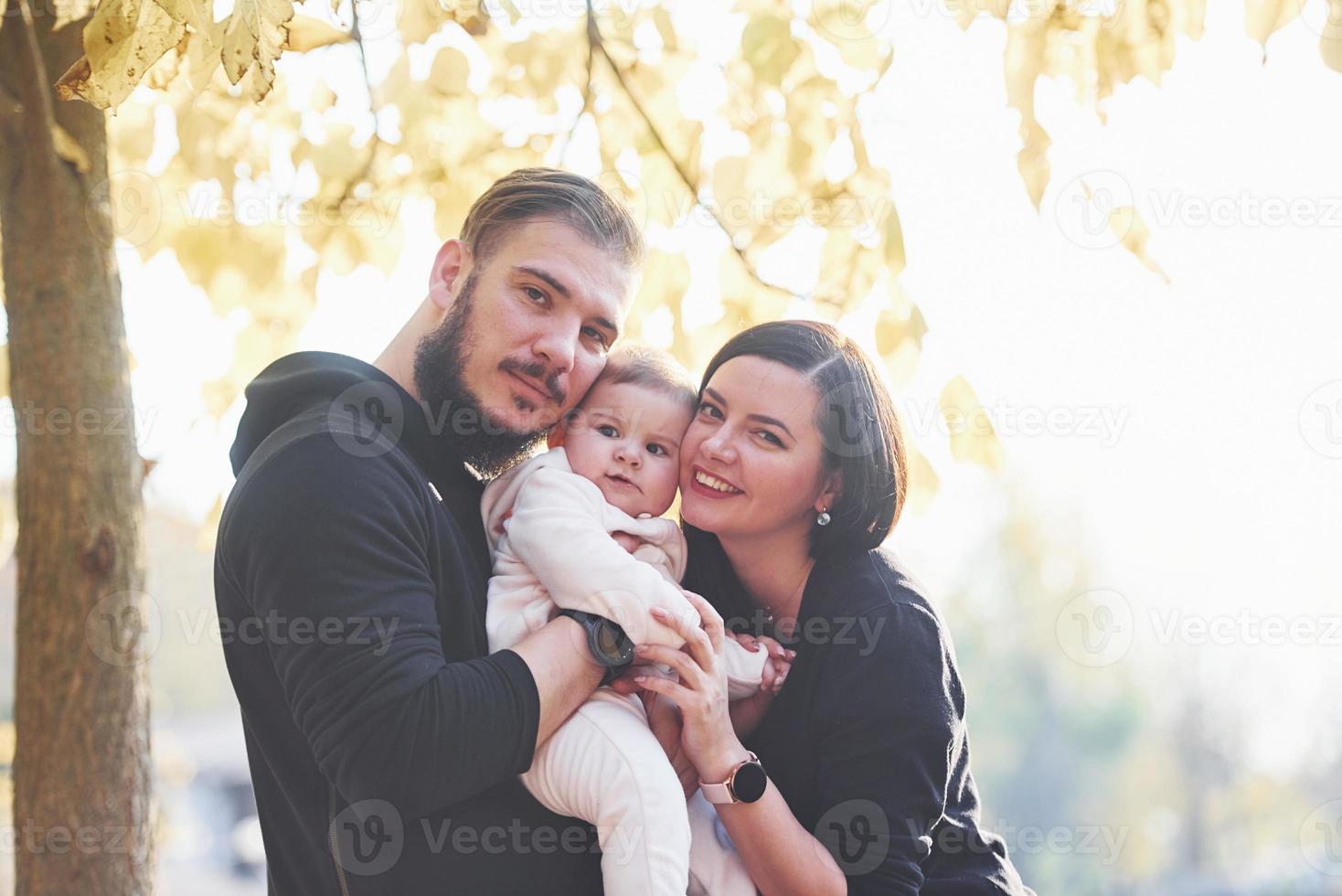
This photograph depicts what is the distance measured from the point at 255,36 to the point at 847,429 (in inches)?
53.2

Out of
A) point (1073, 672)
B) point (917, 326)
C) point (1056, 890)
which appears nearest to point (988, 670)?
point (1073, 672)

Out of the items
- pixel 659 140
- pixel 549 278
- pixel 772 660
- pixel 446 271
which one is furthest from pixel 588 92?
pixel 772 660

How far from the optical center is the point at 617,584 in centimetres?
206

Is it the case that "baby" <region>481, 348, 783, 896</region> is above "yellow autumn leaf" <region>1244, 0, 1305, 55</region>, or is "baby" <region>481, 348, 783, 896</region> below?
below

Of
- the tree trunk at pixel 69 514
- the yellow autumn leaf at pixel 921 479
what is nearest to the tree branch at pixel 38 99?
the tree trunk at pixel 69 514

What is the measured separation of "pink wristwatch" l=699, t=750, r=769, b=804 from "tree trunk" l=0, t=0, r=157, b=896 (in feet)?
4.50

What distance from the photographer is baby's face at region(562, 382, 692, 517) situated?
238cm

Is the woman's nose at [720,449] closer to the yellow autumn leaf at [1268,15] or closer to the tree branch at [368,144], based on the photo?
the yellow autumn leaf at [1268,15]

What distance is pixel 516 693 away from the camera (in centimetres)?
184

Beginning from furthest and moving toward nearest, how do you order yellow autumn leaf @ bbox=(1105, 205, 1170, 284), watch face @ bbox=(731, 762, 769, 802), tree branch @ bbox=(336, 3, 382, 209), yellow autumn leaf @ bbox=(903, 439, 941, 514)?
1. tree branch @ bbox=(336, 3, 382, 209)
2. yellow autumn leaf @ bbox=(903, 439, 941, 514)
3. yellow autumn leaf @ bbox=(1105, 205, 1170, 284)
4. watch face @ bbox=(731, 762, 769, 802)

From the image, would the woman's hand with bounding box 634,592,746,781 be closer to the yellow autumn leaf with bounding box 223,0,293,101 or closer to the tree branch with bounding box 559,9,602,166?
the yellow autumn leaf with bounding box 223,0,293,101

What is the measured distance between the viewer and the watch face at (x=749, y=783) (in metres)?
2.07

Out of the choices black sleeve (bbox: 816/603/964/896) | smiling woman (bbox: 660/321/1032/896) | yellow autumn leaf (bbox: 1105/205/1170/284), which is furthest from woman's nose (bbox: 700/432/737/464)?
yellow autumn leaf (bbox: 1105/205/1170/284)

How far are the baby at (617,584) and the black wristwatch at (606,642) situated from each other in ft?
0.05
